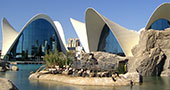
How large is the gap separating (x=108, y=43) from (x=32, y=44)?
21437 mm

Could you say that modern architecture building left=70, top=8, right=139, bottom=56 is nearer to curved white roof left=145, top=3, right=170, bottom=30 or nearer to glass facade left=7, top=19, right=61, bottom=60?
curved white roof left=145, top=3, right=170, bottom=30

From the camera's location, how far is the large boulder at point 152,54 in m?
19.5

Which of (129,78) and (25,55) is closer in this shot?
(129,78)

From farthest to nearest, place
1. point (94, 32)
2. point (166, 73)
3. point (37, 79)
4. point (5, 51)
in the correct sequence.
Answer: point (5, 51), point (94, 32), point (166, 73), point (37, 79)

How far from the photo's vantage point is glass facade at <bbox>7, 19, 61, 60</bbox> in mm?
49000

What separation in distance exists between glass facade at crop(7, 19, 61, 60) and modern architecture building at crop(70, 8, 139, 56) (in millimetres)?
13289

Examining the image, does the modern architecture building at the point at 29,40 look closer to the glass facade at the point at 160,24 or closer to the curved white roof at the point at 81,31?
the curved white roof at the point at 81,31

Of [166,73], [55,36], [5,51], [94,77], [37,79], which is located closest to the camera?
[94,77]

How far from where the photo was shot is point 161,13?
99.9ft

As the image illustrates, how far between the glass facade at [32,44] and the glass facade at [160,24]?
24.6m

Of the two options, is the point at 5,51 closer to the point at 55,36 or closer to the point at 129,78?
the point at 55,36

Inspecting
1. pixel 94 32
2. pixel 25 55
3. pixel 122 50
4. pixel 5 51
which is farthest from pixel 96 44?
pixel 5 51

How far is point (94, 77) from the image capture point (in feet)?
44.2

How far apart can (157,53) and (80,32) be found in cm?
1949
